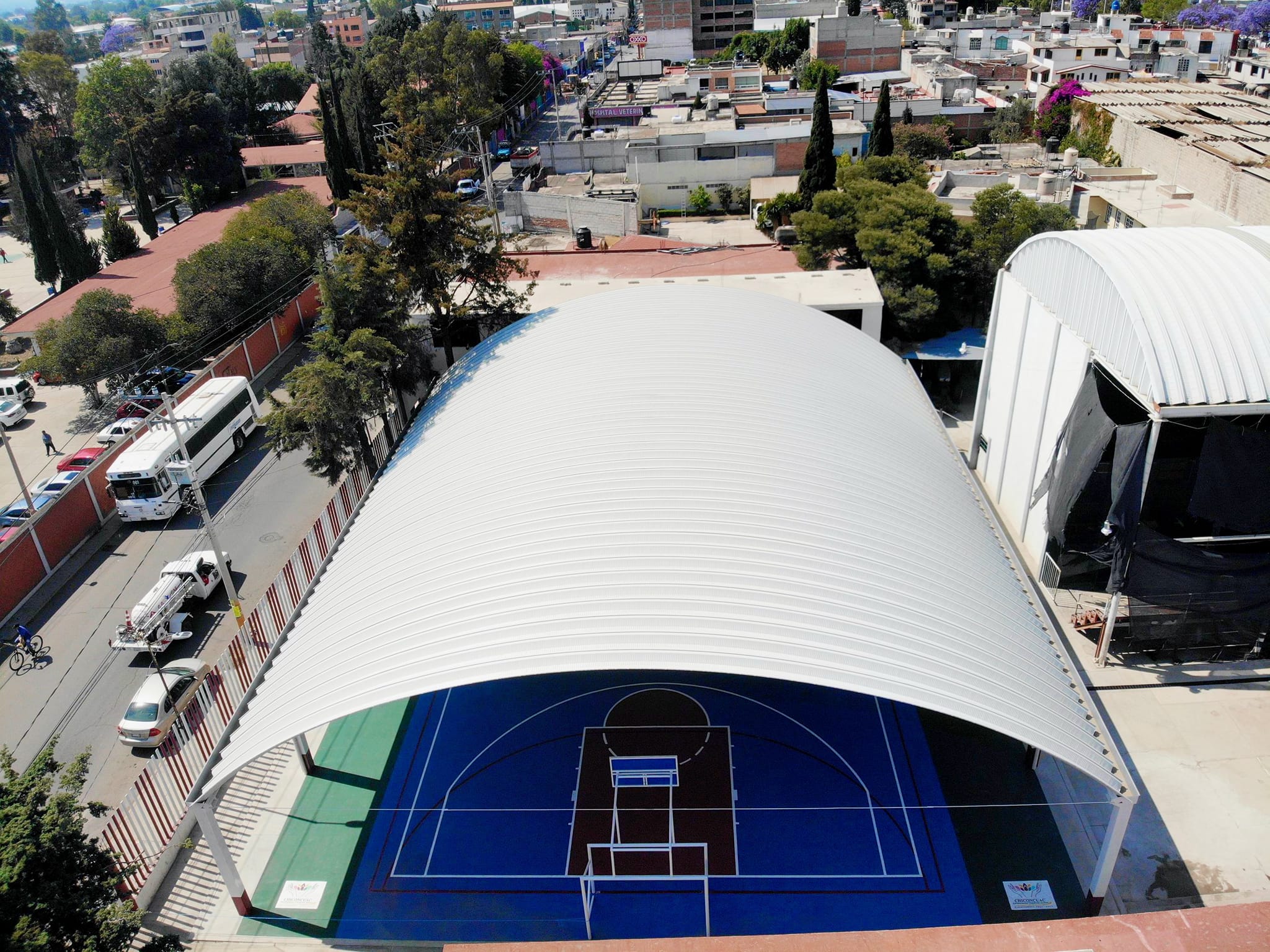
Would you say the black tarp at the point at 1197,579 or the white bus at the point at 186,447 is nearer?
the black tarp at the point at 1197,579

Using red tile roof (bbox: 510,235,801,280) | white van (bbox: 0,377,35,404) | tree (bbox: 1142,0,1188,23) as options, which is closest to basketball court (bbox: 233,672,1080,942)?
red tile roof (bbox: 510,235,801,280)

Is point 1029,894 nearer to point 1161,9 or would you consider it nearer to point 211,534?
point 211,534

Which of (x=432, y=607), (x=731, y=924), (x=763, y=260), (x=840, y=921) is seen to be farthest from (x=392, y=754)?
(x=763, y=260)

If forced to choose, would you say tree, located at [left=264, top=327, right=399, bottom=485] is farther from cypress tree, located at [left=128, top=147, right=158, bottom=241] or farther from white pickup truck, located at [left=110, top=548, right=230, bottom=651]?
cypress tree, located at [left=128, top=147, right=158, bottom=241]

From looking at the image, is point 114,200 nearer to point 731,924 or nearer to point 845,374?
point 845,374

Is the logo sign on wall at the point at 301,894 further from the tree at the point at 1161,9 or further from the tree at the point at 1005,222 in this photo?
the tree at the point at 1161,9

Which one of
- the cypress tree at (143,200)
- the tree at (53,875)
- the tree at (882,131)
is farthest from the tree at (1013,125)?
the tree at (53,875)
